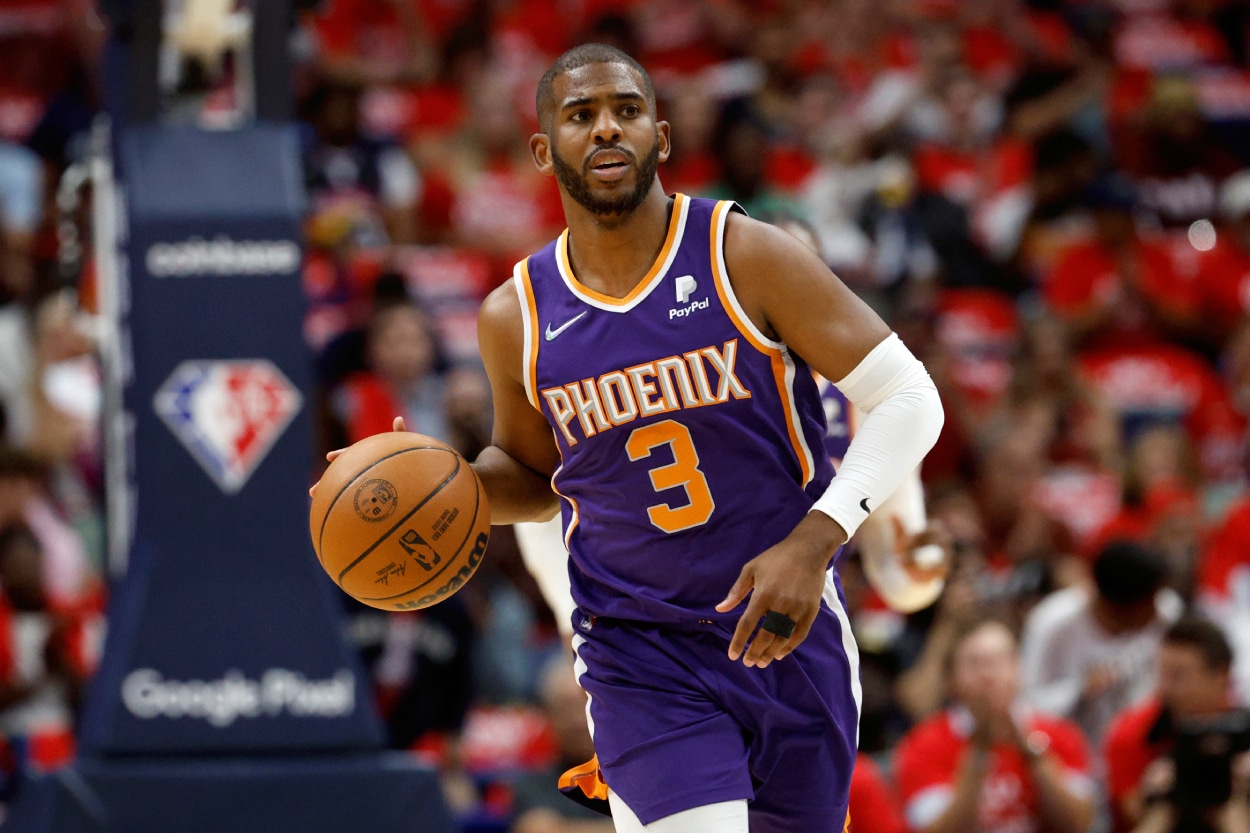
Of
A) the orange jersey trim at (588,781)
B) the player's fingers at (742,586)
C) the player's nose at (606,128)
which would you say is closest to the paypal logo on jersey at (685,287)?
the player's nose at (606,128)

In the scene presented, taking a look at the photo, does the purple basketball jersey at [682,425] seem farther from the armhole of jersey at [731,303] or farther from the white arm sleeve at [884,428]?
the white arm sleeve at [884,428]

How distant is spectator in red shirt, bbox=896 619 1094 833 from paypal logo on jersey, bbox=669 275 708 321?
2.73 meters

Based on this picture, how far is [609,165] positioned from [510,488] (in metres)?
0.80

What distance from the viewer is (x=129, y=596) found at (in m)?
4.86

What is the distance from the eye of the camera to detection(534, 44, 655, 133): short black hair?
11.0 feet

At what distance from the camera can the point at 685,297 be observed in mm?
3389

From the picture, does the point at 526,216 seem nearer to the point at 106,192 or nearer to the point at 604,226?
the point at 106,192

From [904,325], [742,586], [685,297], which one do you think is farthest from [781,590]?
[904,325]

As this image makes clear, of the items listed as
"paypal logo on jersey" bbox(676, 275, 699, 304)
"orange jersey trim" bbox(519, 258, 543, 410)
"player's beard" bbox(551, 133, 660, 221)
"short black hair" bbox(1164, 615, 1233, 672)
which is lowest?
"short black hair" bbox(1164, 615, 1233, 672)

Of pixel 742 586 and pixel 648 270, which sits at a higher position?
pixel 648 270

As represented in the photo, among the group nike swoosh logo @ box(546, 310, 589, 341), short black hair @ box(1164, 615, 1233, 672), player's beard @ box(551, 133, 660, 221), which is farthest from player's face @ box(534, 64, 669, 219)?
short black hair @ box(1164, 615, 1233, 672)

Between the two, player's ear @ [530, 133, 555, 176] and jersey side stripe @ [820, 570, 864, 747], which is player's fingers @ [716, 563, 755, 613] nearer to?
jersey side stripe @ [820, 570, 864, 747]

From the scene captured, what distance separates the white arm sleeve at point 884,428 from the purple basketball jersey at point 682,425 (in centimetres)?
16

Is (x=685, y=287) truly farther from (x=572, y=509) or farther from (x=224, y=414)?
(x=224, y=414)
